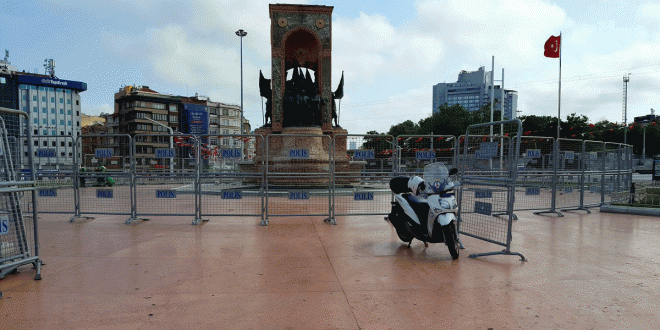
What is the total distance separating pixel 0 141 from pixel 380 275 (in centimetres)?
492

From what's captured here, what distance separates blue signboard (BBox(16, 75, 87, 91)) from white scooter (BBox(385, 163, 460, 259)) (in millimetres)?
90089

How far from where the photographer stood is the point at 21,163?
556 cm

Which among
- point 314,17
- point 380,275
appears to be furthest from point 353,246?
point 314,17

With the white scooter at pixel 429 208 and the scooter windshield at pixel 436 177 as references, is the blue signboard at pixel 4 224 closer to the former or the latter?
the white scooter at pixel 429 208

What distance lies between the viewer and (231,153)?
7984 millimetres

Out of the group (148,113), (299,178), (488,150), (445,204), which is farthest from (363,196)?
(148,113)

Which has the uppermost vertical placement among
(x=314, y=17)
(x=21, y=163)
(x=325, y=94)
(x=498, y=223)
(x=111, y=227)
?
(x=314, y=17)

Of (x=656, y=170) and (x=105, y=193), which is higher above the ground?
(x=656, y=170)

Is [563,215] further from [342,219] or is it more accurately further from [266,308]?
[266,308]

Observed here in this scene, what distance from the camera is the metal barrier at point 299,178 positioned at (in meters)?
7.90

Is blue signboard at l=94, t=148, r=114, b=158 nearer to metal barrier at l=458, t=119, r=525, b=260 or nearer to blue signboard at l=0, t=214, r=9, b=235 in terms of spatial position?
blue signboard at l=0, t=214, r=9, b=235

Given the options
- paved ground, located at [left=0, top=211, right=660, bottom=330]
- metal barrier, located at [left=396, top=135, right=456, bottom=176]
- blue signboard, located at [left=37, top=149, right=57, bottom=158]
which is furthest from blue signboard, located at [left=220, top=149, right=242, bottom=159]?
blue signboard, located at [left=37, top=149, right=57, bottom=158]

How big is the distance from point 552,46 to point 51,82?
89.9 m

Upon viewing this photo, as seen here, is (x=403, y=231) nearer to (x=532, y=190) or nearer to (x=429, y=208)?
(x=429, y=208)
